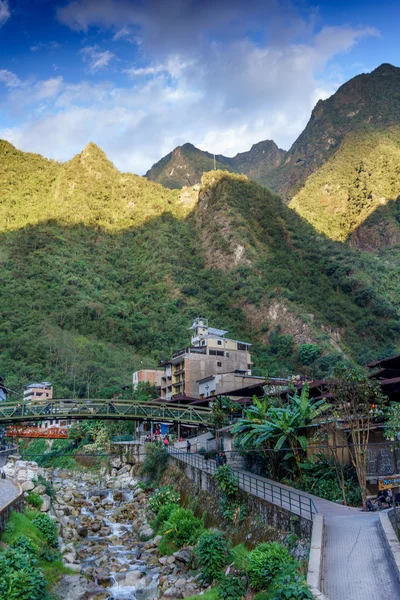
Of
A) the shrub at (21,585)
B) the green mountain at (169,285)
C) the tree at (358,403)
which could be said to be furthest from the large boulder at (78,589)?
the green mountain at (169,285)

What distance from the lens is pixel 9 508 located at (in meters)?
22.7

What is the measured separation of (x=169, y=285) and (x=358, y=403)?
115539 millimetres

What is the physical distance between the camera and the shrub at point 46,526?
2411 cm

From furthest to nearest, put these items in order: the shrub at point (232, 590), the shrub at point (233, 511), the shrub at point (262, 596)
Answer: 1. the shrub at point (233, 511)
2. the shrub at point (232, 590)
3. the shrub at point (262, 596)

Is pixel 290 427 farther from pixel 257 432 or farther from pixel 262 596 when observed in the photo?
pixel 262 596

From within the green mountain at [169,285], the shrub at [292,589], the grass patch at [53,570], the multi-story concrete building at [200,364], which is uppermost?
the green mountain at [169,285]

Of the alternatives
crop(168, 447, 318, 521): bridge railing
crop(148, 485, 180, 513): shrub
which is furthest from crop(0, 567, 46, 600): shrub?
crop(148, 485, 180, 513): shrub

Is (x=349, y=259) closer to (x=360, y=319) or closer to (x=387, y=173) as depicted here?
(x=360, y=319)

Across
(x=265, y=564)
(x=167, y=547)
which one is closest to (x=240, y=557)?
(x=265, y=564)

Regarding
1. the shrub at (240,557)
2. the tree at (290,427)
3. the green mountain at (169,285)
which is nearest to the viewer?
the shrub at (240,557)

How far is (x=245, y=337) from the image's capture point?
11244 centimetres

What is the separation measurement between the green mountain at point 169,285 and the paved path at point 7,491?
162 feet

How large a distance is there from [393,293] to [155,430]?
85.9m

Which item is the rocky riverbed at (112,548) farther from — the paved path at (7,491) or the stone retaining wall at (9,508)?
the stone retaining wall at (9,508)
